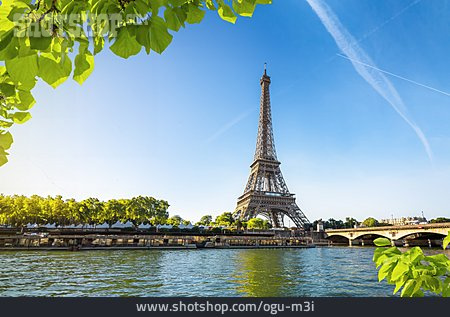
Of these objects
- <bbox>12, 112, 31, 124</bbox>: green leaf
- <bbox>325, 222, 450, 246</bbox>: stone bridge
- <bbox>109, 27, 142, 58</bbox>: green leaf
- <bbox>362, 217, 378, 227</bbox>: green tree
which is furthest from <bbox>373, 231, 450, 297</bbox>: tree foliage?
<bbox>362, 217, 378, 227</bbox>: green tree

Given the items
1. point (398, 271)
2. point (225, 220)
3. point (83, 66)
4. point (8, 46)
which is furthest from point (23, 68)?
point (225, 220)

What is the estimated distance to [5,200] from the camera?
62406 millimetres

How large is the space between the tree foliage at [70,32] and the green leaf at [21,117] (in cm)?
76

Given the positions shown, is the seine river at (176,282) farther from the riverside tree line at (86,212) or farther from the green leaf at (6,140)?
the riverside tree line at (86,212)

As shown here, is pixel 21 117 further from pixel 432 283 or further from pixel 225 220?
pixel 225 220

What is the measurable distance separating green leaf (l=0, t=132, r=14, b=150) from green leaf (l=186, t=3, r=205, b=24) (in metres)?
1.32

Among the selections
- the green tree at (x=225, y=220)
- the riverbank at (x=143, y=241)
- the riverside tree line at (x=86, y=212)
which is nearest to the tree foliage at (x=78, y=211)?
the riverside tree line at (x=86, y=212)

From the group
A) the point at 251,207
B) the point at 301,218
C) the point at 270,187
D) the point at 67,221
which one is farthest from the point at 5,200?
the point at 301,218

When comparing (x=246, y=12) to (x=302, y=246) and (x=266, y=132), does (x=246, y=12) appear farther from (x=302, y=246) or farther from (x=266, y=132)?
(x=266, y=132)

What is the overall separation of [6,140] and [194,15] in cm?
139

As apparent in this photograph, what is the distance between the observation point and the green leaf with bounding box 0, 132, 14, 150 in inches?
69.8

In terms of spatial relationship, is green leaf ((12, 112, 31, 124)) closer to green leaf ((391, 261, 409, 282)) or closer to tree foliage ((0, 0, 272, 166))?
tree foliage ((0, 0, 272, 166))

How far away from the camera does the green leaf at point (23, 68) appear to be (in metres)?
1.18
